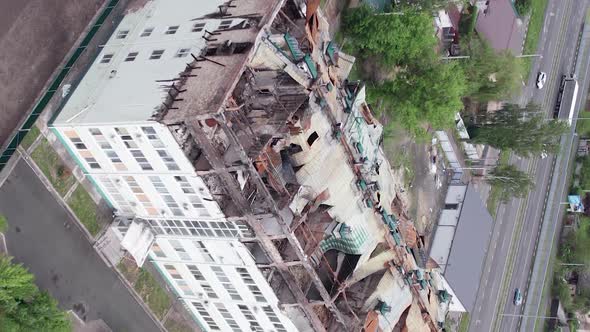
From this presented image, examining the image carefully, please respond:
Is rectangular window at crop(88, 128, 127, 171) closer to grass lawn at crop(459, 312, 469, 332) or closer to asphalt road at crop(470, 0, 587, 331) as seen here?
grass lawn at crop(459, 312, 469, 332)

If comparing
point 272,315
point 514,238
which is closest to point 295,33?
point 272,315

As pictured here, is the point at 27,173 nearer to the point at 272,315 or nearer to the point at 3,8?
the point at 3,8

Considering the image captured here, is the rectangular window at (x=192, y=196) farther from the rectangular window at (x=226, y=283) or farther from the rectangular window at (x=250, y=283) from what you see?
the rectangular window at (x=226, y=283)

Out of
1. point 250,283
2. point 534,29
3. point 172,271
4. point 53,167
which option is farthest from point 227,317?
point 534,29

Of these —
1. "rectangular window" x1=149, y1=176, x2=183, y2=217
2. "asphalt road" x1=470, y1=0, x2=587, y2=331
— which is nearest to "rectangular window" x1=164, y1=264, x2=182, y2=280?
"rectangular window" x1=149, y1=176, x2=183, y2=217

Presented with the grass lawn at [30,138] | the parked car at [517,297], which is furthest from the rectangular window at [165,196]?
the parked car at [517,297]

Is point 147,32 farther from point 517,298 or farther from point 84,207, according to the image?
point 517,298
